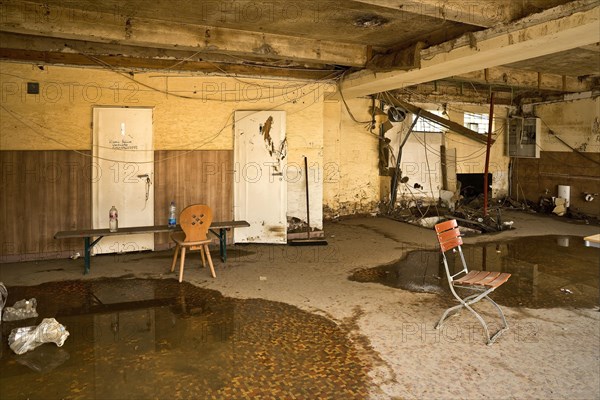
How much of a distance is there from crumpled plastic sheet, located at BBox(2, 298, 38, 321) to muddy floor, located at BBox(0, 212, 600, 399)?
0.70 metres

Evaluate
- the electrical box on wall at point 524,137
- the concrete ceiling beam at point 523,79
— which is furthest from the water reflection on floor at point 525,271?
the electrical box on wall at point 524,137

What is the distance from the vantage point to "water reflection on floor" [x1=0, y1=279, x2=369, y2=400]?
296 centimetres

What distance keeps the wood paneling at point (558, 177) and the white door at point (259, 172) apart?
6.85 m

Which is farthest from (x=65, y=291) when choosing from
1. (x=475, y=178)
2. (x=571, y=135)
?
(x=571, y=135)

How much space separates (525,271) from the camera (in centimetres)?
572

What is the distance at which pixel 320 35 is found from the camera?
5.79 metres

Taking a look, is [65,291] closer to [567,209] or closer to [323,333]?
[323,333]

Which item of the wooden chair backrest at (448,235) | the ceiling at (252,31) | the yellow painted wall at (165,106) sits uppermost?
the ceiling at (252,31)

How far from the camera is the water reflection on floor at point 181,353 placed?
Answer: 116 inches

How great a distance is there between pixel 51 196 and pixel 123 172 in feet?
3.12

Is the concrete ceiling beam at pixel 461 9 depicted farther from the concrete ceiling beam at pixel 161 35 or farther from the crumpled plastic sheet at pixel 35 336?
the crumpled plastic sheet at pixel 35 336

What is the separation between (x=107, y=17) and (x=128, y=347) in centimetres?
347

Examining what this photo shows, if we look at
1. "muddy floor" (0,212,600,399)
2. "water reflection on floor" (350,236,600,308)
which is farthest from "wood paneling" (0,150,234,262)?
"water reflection on floor" (350,236,600,308)

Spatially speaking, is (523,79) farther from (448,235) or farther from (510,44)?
(448,235)
